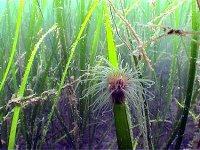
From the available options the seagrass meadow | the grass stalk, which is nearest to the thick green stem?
the grass stalk

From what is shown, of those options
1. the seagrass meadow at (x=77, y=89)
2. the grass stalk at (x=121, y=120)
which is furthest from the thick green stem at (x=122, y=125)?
the seagrass meadow at (x=77, y=89)

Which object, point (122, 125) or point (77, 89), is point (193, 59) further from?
point (77, 89)

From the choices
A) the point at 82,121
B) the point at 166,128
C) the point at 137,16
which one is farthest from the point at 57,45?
the point at 137,16

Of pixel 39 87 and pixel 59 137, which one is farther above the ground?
pixel 39 87

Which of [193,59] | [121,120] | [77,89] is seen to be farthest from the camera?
[77,89]

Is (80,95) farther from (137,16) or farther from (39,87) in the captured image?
(137,16)

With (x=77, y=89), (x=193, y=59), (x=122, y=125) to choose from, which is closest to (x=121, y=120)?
(x=122, y=125)

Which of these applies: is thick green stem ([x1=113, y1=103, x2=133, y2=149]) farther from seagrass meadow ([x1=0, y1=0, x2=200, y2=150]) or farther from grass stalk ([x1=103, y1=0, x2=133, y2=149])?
seagrass meadow ([x1=0, y1=0, x2=200, y2=150])

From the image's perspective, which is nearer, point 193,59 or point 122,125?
point 122,125
